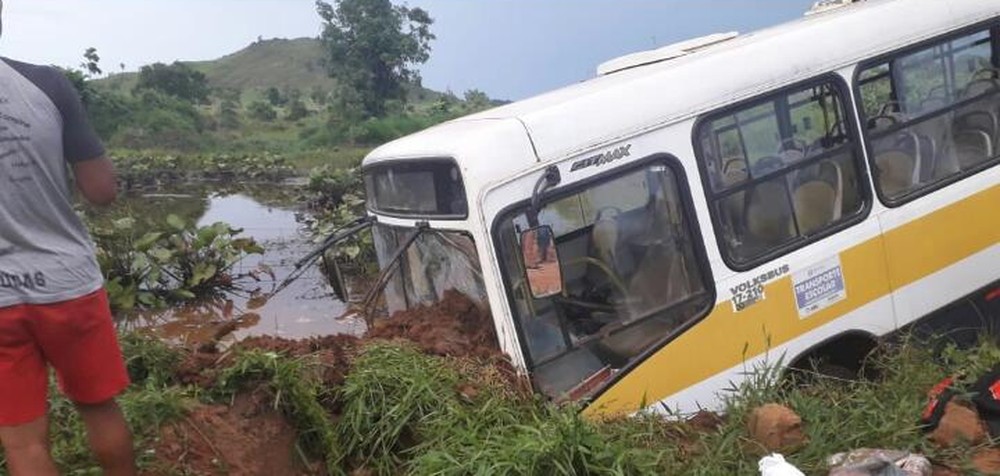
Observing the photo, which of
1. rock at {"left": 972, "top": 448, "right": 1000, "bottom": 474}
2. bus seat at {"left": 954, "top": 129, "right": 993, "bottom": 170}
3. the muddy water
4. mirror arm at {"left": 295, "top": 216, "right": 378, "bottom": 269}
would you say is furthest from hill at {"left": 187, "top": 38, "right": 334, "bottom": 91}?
rock at {"left": 972, "top": 448, "right": 1000, "bottom": 474}

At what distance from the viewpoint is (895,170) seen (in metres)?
5.07

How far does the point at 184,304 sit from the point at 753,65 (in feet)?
26.3

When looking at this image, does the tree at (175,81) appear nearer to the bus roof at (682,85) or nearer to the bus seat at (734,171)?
the bus roof at (682,85)

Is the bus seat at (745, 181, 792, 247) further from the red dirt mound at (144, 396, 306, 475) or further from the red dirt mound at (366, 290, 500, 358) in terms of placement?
the red dirt mound at (144, 396, 306, 475)

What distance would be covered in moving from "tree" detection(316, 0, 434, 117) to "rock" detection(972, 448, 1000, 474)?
30.2m

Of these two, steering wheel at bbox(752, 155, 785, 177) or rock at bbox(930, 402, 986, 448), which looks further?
steering wheel at bbox(752, 155, 785, 177)

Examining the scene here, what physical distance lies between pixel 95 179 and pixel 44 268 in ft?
1.16

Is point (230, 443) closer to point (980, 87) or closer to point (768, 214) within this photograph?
point (768, 214)

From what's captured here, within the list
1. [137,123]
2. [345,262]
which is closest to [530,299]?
[345,262]

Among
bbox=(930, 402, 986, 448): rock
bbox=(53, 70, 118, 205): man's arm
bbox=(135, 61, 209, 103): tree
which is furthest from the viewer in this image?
bbox=(135, 61, 209, 103): tree

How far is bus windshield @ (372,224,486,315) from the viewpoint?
4.25 m

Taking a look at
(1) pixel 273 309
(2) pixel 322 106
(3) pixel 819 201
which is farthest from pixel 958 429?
(2) pixel 322 106

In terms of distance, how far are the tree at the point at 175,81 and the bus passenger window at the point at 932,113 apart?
163ft

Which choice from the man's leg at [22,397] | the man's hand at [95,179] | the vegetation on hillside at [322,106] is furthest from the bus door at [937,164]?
the vegetation on hillside at [322,106]
